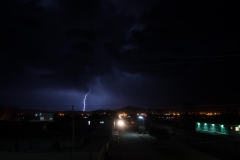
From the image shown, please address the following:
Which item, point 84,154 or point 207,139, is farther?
point 207,139

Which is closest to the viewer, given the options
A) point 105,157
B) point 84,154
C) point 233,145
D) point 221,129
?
point 84,154

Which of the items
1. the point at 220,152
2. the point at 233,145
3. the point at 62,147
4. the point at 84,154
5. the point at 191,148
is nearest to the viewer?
the point at 84,154

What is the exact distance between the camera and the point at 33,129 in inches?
1665

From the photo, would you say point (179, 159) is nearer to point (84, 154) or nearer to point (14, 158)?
point (84, 154)

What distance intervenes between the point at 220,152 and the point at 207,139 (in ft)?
18.7

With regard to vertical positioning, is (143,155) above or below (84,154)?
below

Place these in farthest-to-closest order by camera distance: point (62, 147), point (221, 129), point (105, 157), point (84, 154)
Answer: point (221, 129) → point (62, 147) → point (105, 157) → point (84, 154)

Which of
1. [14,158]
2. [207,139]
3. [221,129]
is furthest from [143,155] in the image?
[221,129]

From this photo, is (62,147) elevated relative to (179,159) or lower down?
elevated

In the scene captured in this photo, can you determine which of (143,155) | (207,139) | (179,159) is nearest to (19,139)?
(143,155)

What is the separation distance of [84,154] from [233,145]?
21577 millimetres

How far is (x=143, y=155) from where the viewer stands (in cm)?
3381

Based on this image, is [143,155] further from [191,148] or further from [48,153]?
[48,153]

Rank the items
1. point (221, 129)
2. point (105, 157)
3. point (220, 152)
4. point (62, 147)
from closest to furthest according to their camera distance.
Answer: point (105, 157) < point (62, 147) < point (220, 152) < point (221, 129)
